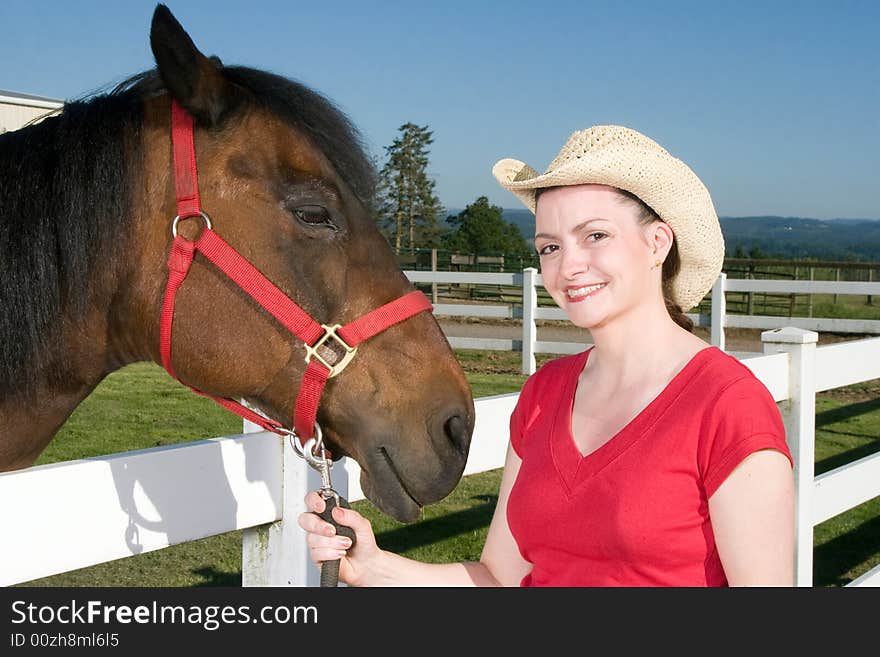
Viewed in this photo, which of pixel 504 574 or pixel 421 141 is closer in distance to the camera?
pixel 504 574

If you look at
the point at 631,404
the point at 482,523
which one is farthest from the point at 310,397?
the point at 482,523

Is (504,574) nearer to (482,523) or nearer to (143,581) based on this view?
(143,581)

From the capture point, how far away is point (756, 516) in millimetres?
1607

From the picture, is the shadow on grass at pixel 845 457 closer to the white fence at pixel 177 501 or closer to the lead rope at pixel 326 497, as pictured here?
the white fence at pixel 177 501

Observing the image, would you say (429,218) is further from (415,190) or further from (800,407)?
(800,407)

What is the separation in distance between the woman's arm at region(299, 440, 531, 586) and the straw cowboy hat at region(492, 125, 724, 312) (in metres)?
0.62

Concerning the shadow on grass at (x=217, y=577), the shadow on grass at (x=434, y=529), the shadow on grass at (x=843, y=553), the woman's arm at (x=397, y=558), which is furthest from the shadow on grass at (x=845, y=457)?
the woman's arm at (x=397, y=558)

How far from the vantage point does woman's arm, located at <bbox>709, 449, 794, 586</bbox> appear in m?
1.61

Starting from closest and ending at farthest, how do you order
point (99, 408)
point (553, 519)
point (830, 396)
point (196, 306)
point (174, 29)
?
point (553, 519) < point (174, 29) < point (196, 306) < point (99, 408) < point (830, 396)

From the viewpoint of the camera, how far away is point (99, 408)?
29.3 feet

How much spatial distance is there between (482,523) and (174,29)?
4.33 meters

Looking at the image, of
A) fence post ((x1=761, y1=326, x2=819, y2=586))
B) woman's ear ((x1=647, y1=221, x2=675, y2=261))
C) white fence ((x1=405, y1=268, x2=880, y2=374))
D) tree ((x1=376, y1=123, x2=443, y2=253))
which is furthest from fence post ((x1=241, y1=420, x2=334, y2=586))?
tree ((x1=376, y1=123, x2=443, y2=253))

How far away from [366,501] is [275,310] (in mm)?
4075

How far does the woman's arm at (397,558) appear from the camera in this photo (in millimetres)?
1829
